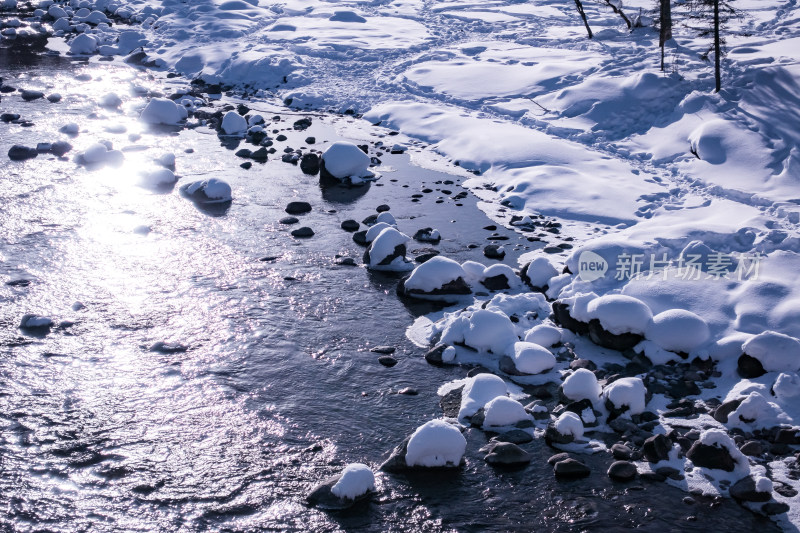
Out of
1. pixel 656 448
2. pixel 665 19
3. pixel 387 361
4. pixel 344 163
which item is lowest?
pixel 344 163

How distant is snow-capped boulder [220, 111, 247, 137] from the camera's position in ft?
59.5

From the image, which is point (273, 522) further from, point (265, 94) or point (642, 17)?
point (642, 17)

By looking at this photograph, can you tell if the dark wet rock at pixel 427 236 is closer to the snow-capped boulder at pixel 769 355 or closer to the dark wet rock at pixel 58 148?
the snow-capped boulder at pixel 769 355

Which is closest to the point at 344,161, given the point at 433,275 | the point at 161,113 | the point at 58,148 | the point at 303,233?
the point at 303,233

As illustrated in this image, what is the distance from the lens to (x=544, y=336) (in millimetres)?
9320

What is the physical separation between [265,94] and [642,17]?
12.3 m

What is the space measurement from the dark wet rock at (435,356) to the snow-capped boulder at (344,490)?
241 cm

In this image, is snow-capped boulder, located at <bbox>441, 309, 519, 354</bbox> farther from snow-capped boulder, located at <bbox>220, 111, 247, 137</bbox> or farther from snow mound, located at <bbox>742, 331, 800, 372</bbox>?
snow-capped boulder, located at <bbox>220, 111, 247, 137</bbox>

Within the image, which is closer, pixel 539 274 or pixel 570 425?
pixel 570 425

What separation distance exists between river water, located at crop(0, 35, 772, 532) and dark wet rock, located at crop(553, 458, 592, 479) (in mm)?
87

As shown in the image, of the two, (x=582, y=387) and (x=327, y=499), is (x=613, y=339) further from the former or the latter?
(x=327, y=499)

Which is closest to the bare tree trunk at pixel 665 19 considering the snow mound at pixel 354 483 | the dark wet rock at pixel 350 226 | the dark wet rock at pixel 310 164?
the dark wet rock at pixel 310 164

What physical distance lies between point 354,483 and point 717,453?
11.1 feet

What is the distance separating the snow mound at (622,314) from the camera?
916 centimetres
